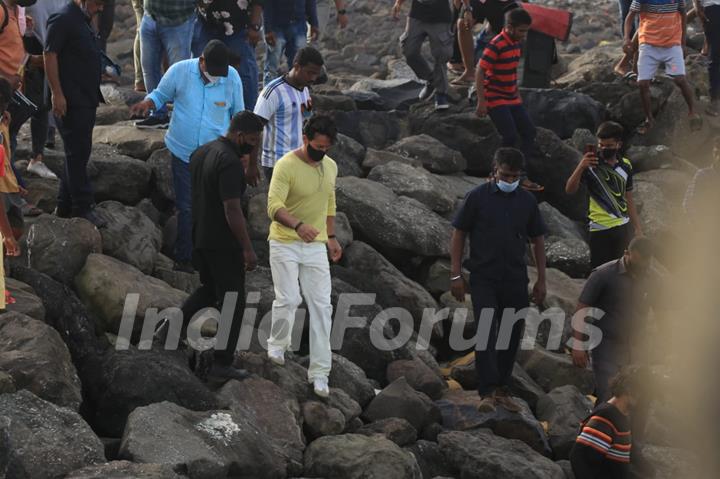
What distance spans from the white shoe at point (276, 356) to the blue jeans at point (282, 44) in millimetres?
5888

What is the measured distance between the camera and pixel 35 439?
709cm

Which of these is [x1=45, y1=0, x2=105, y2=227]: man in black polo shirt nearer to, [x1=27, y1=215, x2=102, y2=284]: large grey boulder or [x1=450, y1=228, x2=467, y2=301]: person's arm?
[x1=27, y1=215, x2=102, y2=284]: large grey boulder

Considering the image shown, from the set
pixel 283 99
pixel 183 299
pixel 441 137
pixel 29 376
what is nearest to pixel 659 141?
pixel 441 137

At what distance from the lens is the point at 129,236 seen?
36.4 feet

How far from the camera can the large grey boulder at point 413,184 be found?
1408 cm

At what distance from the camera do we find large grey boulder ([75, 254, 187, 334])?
9.92 meters

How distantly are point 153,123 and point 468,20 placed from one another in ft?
14.2

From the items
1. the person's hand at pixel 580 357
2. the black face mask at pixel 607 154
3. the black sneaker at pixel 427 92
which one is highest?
the black face mask at pixel 607 154

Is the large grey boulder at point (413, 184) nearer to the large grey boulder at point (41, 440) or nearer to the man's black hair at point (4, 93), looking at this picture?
the man's black hair at point (4, 93)

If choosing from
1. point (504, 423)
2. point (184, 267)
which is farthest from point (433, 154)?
point (504, 423)

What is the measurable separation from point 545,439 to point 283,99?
3.72 meters

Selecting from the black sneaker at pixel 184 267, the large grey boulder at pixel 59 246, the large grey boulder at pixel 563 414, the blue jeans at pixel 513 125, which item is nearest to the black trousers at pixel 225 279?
the large grey boulder at pixel 59 246

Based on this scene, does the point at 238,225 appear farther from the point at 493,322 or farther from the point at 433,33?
the point at 433,33

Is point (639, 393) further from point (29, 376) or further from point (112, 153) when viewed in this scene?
point (112, 153)
